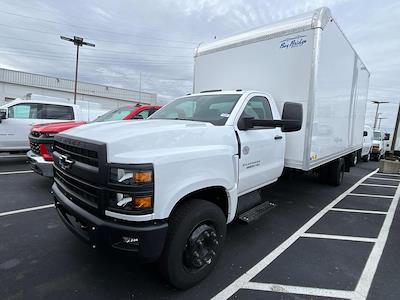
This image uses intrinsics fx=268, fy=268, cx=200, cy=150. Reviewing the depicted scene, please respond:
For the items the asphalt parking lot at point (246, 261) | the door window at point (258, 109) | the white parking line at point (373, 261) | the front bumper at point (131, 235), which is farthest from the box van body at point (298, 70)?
the front bumper at point (131, 235)

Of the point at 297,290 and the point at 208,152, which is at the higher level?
the point at 208,152

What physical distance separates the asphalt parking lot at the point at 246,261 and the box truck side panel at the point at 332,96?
1269 mm

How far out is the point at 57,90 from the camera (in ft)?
115

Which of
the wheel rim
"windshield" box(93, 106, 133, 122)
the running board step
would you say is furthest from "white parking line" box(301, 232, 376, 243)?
"windshield" box(93, 106, 133, 122)

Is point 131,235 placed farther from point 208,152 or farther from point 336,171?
point 336,171

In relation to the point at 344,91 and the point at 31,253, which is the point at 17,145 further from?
the point at 344,91

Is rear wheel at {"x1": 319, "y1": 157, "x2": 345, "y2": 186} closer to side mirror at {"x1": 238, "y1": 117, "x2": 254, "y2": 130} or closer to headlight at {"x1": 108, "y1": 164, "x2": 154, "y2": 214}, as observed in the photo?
side mirror at {"x1": 238, "y1": 117, "x2": 254, "y2": 130}

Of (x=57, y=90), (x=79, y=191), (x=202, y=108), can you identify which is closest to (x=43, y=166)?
(x=79, y=191)

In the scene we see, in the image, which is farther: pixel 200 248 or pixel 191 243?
pixel 200 248

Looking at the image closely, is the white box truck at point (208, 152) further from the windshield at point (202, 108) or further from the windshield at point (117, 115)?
the windshield at point (117, 115)

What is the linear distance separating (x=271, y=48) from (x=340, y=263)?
3.54 metres

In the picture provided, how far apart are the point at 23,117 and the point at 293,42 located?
8.32 metres

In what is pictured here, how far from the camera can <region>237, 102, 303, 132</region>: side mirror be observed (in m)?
3.24

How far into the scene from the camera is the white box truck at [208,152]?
225 cm
